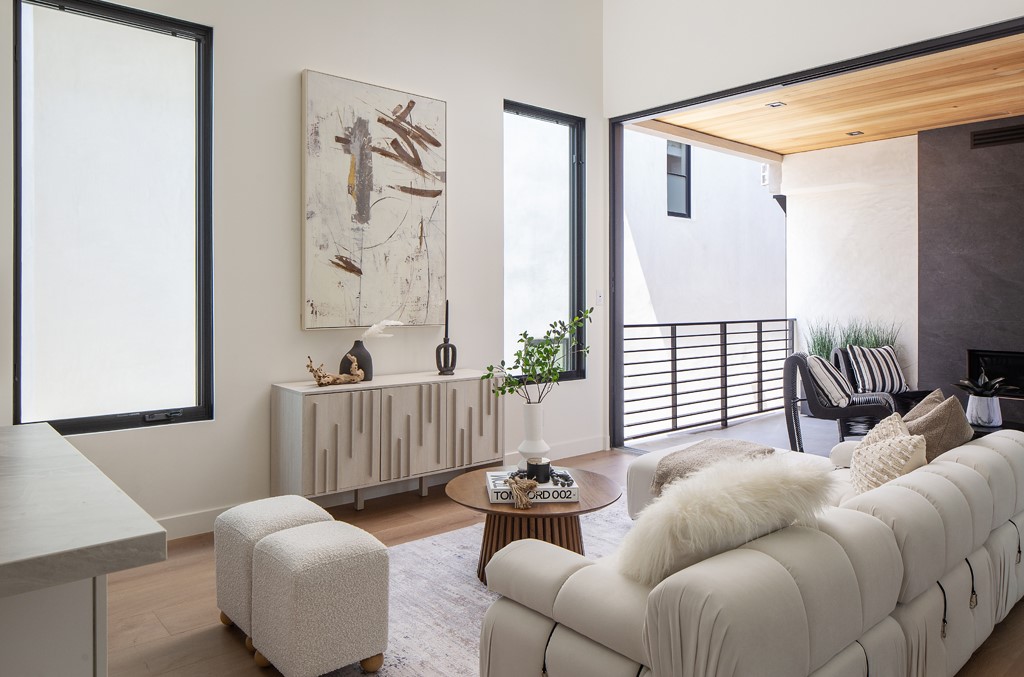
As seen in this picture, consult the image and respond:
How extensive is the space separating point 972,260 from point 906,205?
128 cm

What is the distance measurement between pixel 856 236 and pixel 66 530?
26.5 ft

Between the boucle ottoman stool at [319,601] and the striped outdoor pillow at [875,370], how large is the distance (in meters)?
5.23

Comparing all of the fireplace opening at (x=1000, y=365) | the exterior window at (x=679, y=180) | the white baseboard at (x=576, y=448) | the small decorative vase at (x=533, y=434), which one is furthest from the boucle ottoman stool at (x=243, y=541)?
the exterior window at (x=679, y=180)

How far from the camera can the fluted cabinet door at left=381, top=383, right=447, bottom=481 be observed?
4027 mm

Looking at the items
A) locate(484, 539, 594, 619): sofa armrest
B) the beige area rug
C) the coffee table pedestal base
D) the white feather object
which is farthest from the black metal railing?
locate(484, 539, 594, 619): sofa armrest

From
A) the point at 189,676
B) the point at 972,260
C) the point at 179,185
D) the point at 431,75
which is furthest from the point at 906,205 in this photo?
the point at 189,676

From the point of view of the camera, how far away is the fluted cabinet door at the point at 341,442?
3.72 m

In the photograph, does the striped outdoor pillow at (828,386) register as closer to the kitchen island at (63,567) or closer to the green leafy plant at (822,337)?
the green leafy plant at (822,337)

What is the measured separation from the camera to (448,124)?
4.73 metres

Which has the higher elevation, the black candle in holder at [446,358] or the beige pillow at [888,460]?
the black candle in holder at [446,358]

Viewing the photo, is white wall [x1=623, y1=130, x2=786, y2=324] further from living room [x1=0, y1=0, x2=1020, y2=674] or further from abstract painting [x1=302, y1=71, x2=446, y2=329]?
abstract painting [x1=302, y1=71, x2=446, y2=329]

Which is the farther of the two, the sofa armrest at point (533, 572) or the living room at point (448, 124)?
the living room at point (448, 124)

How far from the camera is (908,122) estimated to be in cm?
648

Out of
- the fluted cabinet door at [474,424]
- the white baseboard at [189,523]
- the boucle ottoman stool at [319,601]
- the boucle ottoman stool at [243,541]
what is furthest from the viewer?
the fluted cabinet door at [474,424]
